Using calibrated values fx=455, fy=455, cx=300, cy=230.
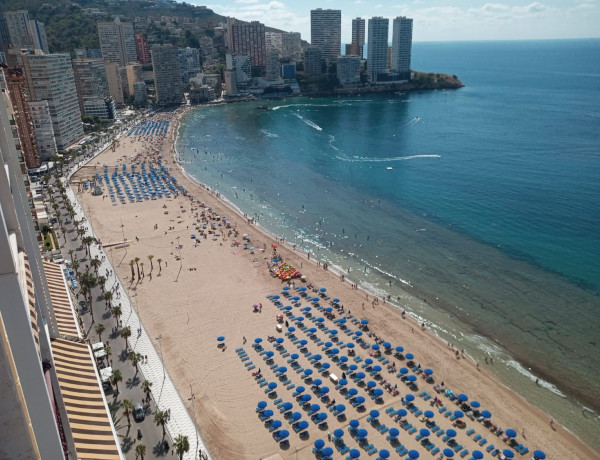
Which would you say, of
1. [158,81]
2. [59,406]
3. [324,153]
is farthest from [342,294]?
[158,81]

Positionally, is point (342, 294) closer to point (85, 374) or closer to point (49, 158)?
point (85, 374)

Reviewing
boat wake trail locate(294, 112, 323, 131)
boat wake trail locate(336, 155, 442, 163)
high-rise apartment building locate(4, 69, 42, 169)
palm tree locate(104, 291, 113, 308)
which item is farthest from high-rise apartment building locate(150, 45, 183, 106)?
palm tree locate(104, 291, 113, 308)

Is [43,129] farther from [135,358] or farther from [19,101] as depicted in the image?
[135,358]

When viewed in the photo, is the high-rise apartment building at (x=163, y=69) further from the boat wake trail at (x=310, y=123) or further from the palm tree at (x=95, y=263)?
the palm tree at (x=95, y=263)

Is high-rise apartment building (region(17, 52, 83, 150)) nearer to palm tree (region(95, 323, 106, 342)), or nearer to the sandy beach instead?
the sandy beach

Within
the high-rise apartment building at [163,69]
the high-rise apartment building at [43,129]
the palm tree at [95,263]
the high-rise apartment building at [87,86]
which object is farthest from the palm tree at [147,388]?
the high-rise apartment building at [163,69]
